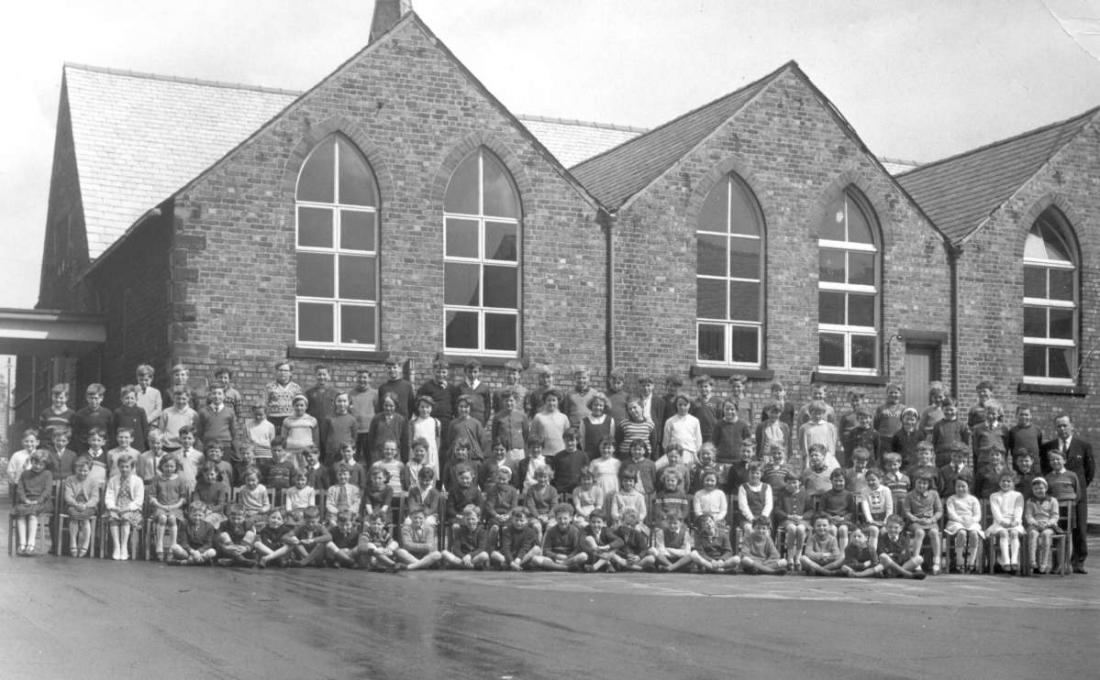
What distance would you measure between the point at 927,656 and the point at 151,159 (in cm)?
2417

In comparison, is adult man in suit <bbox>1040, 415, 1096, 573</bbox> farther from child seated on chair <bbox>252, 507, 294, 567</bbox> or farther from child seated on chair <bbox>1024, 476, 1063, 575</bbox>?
child seated on chair <bbox>252, 507, 294, 567</bbox>

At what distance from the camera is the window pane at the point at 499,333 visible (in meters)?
23.2

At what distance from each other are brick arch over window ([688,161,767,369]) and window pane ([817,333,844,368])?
1.22m

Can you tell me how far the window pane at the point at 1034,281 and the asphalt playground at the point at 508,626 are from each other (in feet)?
39.8

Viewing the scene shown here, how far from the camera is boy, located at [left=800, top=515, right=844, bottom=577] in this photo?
16.6 m

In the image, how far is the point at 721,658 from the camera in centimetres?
974

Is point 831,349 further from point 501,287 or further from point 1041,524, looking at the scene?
point 1041,524

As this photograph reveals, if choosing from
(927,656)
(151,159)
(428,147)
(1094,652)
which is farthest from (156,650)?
(151,159)

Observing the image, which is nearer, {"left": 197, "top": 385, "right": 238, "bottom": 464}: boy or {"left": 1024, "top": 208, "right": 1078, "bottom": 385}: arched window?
{"left": 197, "top": 385, "right": 238, "bottom": 464}: boy

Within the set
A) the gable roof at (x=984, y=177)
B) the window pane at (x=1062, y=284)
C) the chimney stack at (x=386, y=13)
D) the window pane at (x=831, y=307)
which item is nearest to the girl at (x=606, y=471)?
the window pane at (x=831, y=307)

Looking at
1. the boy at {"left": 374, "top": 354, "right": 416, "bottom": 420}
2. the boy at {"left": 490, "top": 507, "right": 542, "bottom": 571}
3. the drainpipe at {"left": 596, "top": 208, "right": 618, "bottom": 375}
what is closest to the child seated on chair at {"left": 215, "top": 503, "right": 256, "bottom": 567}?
the boy at {"left": 490, "top": 507, "right": 542, "bottom": 571}

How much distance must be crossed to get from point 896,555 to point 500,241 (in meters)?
8.88

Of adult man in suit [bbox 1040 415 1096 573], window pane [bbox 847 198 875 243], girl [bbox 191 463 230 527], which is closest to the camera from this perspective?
girl [bbox 191 463 230 527]

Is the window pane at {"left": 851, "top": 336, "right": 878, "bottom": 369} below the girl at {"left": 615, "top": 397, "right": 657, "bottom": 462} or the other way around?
the other way around
